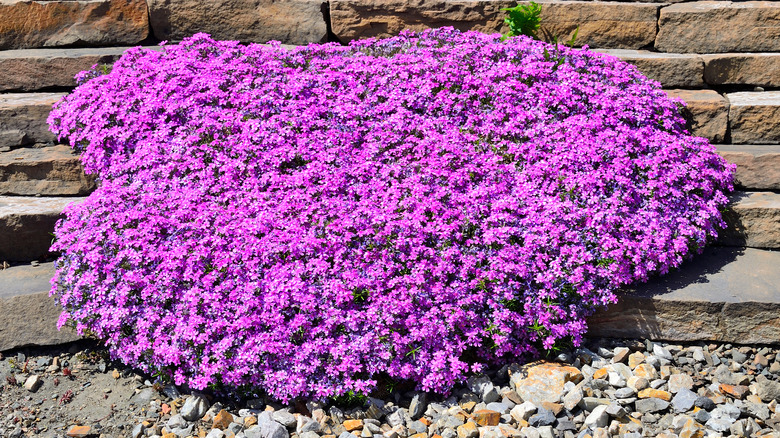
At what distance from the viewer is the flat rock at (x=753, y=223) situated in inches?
200

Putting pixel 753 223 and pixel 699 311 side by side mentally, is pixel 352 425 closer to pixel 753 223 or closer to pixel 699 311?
pixel 699 311

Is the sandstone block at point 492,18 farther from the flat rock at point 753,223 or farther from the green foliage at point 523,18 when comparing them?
the flat rock at point 753,223

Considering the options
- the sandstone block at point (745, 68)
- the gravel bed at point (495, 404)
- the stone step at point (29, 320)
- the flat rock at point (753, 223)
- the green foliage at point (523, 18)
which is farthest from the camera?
the green foliage at point (523, 18)

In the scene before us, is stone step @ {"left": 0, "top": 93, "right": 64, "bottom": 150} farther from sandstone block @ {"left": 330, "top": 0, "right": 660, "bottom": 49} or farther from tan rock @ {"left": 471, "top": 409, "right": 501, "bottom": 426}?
tan rock @ {"left": 471, "top": 409, "right": 501, "bottom": 426}

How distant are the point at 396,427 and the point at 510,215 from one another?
5.19 feet

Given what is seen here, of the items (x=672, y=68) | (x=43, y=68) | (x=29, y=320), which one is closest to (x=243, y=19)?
(x=43, y=68)

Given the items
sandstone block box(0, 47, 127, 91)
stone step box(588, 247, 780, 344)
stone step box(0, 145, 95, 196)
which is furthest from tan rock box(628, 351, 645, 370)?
sandstone block box(0, 47, 127, 91)

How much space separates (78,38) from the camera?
664cm

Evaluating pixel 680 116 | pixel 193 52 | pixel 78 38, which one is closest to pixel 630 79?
pixel 680 116

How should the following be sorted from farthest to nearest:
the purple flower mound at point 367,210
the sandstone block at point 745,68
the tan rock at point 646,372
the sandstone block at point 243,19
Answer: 1. the sandstone block at point 243,19
2. the sandstone block at point 745,68
3. the tan rock at point 646,372
4. the purple flower mound at point 367,210

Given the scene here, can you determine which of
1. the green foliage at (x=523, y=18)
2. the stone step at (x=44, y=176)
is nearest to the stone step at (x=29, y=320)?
the stone step at (x=44, y=176)

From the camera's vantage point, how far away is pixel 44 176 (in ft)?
18.4

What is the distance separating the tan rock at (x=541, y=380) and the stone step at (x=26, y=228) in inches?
144

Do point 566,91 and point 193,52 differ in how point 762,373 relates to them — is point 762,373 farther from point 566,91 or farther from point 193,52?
point 193,52
